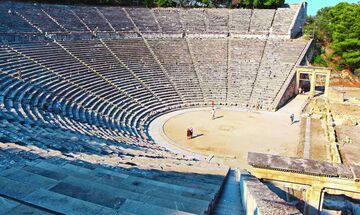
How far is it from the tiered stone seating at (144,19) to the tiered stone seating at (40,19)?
8974 mm

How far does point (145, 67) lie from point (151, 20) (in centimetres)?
1012

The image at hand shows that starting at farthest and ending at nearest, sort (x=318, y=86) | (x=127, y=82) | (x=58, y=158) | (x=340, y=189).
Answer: (x=318, y=86) < (x=127, y=82) < (x=340, y=189) < (x=58, y=158)

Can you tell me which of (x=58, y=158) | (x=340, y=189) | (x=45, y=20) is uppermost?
(x=45, y=20)

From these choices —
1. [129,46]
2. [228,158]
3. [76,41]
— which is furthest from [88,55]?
[228,158]

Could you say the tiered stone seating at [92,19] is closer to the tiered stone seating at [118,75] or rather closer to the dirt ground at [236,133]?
the tiered stone seating at [118,75]

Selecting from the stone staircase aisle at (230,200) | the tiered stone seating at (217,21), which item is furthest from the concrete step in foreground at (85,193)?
the tiered stone seating at (217,21)

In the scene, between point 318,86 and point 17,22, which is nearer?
point 17,22

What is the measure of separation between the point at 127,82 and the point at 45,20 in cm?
1059

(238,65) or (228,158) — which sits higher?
(238,65)

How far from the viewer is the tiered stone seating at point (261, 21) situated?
38219mm

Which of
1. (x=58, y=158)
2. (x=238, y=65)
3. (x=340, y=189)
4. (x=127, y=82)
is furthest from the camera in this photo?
(x=238, y=65)

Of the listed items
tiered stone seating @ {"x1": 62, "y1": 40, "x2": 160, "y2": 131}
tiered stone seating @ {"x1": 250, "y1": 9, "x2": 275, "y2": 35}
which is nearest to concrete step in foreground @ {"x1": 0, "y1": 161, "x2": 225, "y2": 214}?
tiered stone seating @ {"x1": 62, "y1": 40, "x2": 160, "y2": 131}

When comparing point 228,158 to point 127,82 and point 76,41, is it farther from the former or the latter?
point 76,41

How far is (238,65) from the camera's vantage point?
33188 mm
